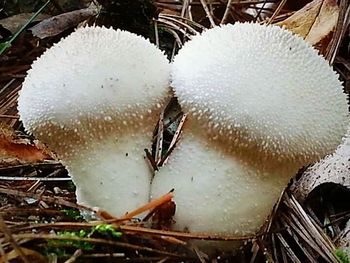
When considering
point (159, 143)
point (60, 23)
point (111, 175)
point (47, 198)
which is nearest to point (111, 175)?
point (111, 175)

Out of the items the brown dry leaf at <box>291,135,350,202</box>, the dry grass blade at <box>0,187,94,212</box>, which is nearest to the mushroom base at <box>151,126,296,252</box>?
the dry grass blade at <box>0,187,94,212</box>

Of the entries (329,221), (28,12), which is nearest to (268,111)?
(329,221)

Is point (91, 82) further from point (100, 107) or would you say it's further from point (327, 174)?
point (327, 174)

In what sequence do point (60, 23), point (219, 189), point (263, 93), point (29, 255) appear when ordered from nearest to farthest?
point (29, 255), point (263, 93), point (219, 189), point (60, 23)

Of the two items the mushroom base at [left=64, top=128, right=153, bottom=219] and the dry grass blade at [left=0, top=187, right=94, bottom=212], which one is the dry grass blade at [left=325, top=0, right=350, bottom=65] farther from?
the dry grass blade at [left=0, top=187, right=94, bottom=212]

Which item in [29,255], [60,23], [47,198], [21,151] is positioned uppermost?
[60,23]

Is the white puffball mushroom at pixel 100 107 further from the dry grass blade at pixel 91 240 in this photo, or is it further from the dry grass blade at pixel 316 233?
the dry grass blade at pixel 316 233

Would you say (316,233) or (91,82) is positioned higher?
(91,82)
